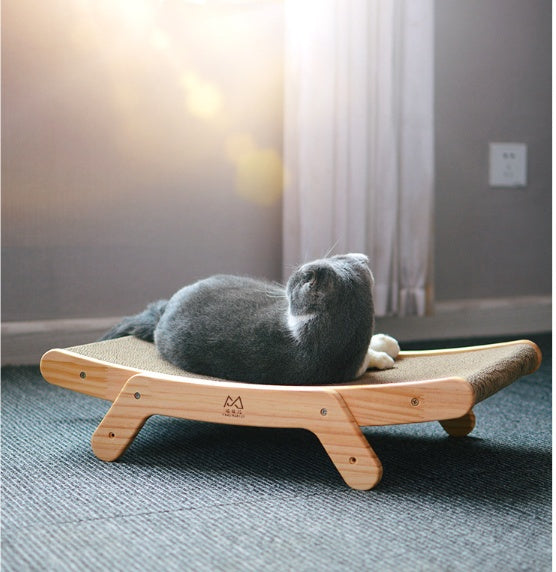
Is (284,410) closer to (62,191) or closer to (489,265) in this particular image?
(62,191)

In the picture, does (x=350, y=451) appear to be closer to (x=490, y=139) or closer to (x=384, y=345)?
(x=384, y=345)

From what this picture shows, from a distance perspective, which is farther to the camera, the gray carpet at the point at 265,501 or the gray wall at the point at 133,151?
the gray wall at the point at 133,151

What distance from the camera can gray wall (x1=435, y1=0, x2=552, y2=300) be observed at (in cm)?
238

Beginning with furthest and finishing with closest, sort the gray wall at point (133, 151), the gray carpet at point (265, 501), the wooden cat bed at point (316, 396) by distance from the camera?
the gray wall at point (133, 151), the wooden cat bed at point (316, 396), the gray carpet at point (265, 501)

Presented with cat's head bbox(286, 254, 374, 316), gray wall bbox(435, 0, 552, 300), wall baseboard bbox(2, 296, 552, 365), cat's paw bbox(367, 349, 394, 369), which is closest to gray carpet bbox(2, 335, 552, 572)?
cat's paw bbox(367, 349, 394, 369)

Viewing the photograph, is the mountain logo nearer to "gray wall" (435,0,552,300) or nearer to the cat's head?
the cat's head

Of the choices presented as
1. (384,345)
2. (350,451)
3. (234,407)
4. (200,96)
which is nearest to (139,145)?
(200,96)

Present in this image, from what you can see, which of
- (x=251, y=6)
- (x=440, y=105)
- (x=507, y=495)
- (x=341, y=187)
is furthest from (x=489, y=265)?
(x=507, y=495)

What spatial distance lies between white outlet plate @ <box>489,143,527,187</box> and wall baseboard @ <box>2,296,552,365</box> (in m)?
0.38

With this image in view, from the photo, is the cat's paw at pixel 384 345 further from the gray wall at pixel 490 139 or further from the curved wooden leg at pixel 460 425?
the gray wall at pixel 490 139

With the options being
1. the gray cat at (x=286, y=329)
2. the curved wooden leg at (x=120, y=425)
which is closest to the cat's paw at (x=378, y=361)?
the gray cat at (x=286, y=329)

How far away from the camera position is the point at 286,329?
1.17 metres

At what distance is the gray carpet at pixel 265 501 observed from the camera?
33.9 inches

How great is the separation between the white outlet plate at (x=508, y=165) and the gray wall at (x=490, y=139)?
23 mm
